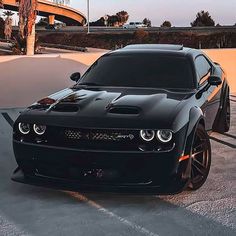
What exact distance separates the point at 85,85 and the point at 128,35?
54.3 meters

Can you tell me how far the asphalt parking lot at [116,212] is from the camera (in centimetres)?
372

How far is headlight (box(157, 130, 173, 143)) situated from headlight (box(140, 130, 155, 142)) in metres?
0.05

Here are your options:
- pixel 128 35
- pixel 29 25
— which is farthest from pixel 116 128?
pixel 128 35

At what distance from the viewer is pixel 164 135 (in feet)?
13.5

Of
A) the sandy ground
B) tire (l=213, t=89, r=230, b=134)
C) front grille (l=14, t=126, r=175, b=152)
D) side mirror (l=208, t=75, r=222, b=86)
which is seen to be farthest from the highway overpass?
front grille (l=14, t=126, r=175, b=152)

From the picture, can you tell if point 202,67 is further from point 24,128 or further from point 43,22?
point 43,22

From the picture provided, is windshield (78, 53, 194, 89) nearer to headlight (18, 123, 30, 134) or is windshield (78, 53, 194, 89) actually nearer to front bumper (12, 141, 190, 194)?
headlight (18, 123, 30, 134)

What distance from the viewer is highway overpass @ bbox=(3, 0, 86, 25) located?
6191cm

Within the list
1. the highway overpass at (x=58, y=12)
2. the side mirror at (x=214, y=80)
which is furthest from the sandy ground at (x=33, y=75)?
the highway overpass at (x=58, y=12)

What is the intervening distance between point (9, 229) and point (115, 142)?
116 centimetres

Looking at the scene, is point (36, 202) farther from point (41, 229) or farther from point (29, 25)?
point (29, 25)

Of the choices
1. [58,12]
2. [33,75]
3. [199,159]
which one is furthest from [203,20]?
[199,159]

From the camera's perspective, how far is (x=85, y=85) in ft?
18.3

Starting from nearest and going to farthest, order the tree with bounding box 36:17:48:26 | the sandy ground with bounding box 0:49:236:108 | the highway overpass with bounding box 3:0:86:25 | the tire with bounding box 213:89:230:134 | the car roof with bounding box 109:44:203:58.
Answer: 1. the car roof with bounding box 109:44:203:58
2. the tire with bounding box 213:89:230:134
3. the sandy ground with bounding box 0:49:236:108
4. the highway overpass with bounding box 3:0:86:25
5. the tree with bounding box 36:17:48:26
